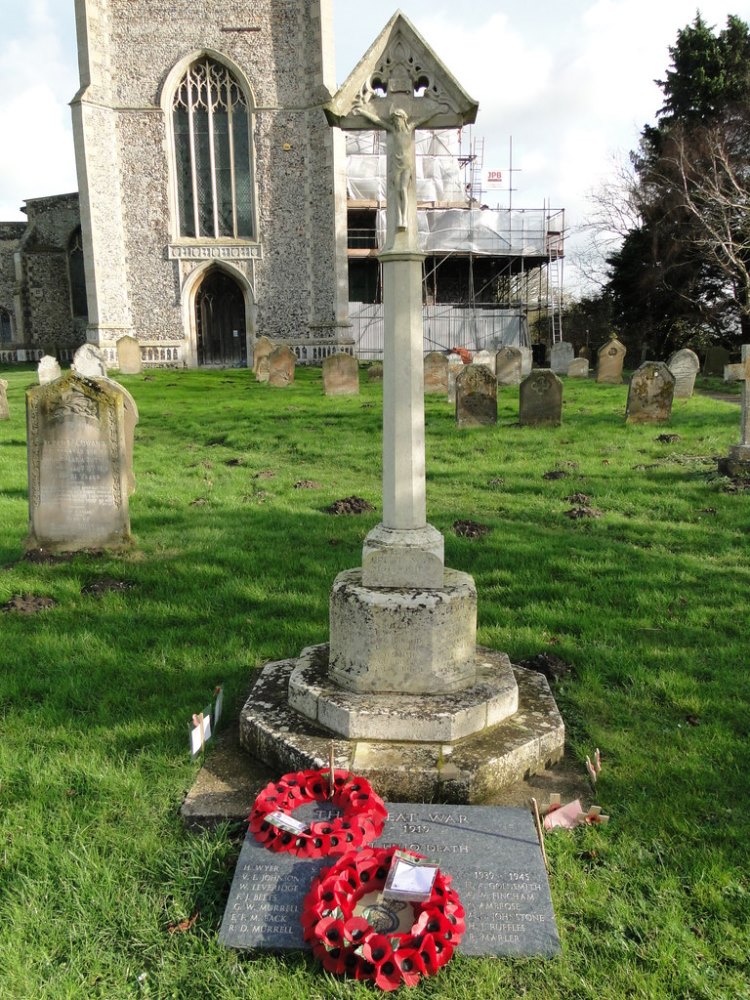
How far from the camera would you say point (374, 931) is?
7.41ft

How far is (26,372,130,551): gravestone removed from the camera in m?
5.89

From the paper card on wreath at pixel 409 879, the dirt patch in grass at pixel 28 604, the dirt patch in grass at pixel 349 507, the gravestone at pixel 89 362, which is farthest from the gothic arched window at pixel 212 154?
the paper card on wreath at pixel 409 879

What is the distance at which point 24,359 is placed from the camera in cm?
3189

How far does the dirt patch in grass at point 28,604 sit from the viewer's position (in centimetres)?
488

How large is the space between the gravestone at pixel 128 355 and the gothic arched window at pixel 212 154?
529 centimetres

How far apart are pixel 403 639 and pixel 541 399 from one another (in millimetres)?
8685

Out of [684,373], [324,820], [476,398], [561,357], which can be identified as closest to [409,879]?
[324,820]

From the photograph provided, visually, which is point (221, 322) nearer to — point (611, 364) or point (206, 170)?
point (206, 170)

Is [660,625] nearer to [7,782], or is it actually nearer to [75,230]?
[7,782]

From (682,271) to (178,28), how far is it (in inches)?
745

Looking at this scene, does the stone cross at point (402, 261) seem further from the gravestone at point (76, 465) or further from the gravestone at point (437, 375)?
the gravestone at point (437, 375)

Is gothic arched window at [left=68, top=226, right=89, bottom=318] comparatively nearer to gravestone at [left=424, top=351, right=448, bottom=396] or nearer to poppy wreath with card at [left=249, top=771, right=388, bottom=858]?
gravestone at [left=424, top=351, right=448, bottom=396]

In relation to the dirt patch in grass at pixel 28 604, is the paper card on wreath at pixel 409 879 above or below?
below

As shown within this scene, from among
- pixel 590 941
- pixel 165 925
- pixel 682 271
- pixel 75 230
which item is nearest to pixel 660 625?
pixel 590 941
